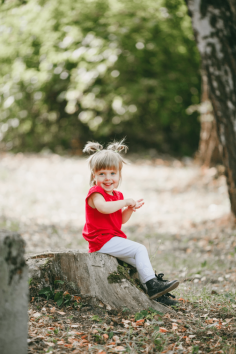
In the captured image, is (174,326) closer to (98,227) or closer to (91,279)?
(91,279)

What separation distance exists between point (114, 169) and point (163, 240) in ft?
12.3

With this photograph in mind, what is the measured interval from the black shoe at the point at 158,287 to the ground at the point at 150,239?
Answer: 17 cm

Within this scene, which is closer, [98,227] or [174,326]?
[174,326]

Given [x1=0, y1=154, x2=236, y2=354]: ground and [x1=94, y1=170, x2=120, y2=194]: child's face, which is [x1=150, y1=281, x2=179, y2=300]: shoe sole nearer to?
[x1=0, y1=154, x2=236, y2=354]: ground

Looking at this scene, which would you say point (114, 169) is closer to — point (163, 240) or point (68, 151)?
point (163, 240)

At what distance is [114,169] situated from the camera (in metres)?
3.37

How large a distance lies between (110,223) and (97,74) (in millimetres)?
8719

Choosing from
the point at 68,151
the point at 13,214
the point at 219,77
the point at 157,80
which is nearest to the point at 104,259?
the point at 219,77

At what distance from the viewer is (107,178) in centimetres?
336

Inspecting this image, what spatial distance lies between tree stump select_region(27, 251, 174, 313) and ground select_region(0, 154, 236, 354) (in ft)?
0.33

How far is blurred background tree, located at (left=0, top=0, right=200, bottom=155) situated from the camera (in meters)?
10.9

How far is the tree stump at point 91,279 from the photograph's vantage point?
3.24 metres

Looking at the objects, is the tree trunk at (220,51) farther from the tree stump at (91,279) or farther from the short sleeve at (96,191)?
the tree stump at (91,279)

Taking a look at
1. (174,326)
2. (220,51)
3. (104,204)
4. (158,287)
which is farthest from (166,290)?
(220,51)
